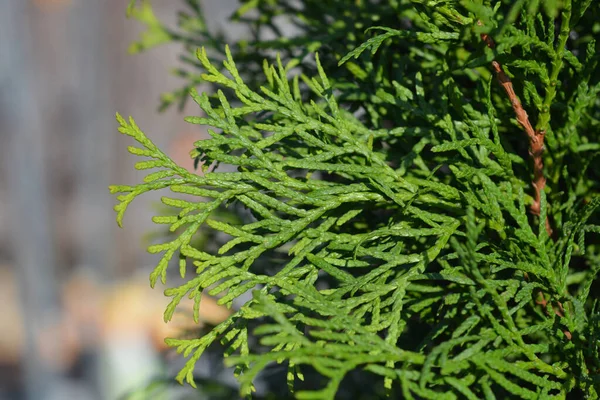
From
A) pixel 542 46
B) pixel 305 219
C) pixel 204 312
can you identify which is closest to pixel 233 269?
pixel 305 219

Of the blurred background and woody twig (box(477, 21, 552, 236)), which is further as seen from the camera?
the blurred background

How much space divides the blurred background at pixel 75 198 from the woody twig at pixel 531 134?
5.68 feet

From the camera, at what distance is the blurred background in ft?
7.68

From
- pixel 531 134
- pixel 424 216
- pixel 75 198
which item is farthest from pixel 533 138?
pixel 75 198

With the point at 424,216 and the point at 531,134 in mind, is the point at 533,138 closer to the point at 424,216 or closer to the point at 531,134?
the point at 531,134

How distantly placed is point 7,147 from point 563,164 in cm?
224

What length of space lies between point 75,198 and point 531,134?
215 centimetres

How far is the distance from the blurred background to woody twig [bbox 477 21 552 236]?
173 cm

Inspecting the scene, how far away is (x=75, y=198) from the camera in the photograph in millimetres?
2449

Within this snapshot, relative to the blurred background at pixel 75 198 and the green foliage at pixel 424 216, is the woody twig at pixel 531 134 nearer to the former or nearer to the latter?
the green foliage at pixel 424 216

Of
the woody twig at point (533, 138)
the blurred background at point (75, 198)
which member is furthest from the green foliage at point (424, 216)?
the blurred background at point (75, 198)

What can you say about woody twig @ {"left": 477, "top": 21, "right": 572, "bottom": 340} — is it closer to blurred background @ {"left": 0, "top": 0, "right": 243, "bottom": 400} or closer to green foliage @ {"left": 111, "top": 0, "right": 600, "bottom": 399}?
green foliage @ {"left": 111, "top": 0, "right": 600, "bottom": 399}

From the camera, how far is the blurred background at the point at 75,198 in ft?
7.68

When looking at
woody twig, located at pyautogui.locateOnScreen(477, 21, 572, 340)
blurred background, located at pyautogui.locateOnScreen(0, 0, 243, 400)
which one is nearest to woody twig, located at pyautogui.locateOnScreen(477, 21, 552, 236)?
woody twig, located at pyautogui.locateOnScreen(477, 21, 572, 340)
